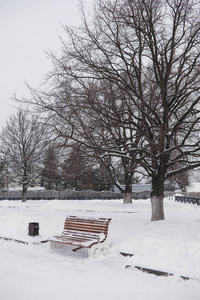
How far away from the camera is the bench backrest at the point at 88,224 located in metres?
8.47

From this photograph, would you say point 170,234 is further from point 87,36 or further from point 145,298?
point 87,36

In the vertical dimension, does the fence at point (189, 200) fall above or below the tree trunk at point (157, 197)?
below

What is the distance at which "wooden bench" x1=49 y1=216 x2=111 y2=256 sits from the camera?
7861mm

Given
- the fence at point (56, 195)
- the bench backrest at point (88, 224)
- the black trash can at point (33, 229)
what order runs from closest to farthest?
1. the bench backrest at point (88, 224)
2. the black trash can at point (33, 229)
3. the fence at point (56, 195)

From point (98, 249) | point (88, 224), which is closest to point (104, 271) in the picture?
point (98, 249)

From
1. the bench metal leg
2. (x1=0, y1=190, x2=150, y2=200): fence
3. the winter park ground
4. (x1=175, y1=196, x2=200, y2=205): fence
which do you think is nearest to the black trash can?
the winter park ground

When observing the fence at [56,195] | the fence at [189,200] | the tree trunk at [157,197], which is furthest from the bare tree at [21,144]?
the tree trunk at [157,197]

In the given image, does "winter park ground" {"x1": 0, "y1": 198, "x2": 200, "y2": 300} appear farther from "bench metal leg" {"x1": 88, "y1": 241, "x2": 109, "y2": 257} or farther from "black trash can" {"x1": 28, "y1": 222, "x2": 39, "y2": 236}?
"black trash can" {"x1": 28, "y1": 222, "x2": 39, "y2": 236}

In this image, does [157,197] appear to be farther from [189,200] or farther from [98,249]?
[189,200]

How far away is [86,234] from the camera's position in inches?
338

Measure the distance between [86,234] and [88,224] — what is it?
0.34 metres

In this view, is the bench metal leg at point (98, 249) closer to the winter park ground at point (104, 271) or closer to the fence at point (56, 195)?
the winter park ground at point (104, 271)

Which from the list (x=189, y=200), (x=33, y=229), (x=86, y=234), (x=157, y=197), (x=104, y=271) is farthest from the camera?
(x=189, y=200)

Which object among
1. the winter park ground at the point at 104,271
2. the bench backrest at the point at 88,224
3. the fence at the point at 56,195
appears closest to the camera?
the winter park ground at the point at 104,271
